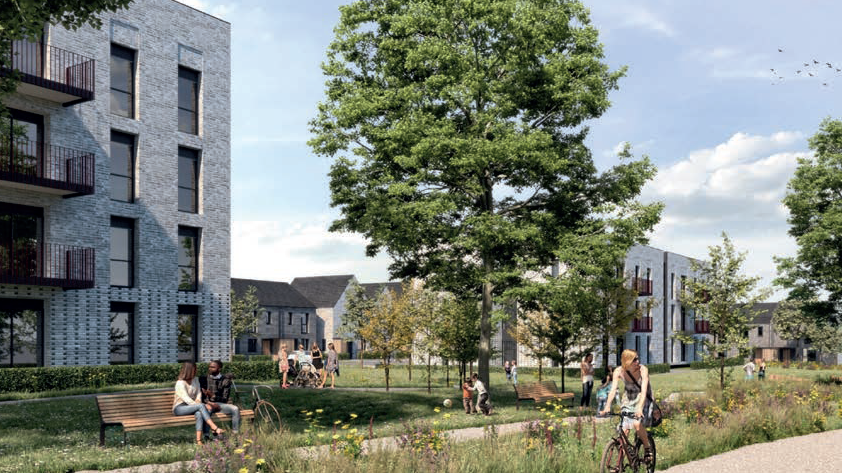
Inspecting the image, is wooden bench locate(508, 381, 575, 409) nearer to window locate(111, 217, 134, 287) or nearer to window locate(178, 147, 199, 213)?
window locate(111, 217, 134, 287)

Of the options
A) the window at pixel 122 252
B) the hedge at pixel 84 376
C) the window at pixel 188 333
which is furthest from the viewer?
the window at pixel 188 333

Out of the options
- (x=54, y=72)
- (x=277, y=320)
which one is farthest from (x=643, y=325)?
(x=54, y=72)

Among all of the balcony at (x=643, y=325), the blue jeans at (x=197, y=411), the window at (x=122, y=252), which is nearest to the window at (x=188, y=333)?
the window at (x=122, y=252)

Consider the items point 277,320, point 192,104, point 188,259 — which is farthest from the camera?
point 277,320

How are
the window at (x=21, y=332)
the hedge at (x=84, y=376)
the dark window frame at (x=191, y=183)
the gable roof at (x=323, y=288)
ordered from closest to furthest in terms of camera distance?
the hedge at (x=84, y=376) → the window at (x=21, y=332) → the dark window frame at (x=191, y=183) → the gable roof at (x=323, y=288)

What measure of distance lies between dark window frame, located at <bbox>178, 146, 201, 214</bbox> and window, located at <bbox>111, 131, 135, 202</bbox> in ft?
7.99

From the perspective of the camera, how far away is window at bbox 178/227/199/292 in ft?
99.5

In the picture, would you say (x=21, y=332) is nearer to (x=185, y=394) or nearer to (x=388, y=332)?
(x=388, y=332)

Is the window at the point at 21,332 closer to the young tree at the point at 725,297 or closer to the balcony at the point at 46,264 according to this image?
the balcony at the point at 46,264

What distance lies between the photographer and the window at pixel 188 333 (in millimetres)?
30141

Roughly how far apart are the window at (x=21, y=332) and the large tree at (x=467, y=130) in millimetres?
10848

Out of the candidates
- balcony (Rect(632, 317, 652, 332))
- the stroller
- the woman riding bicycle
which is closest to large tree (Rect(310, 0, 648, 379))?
the stroller

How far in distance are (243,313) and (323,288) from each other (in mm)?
21694

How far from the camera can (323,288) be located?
8575 centimetres
